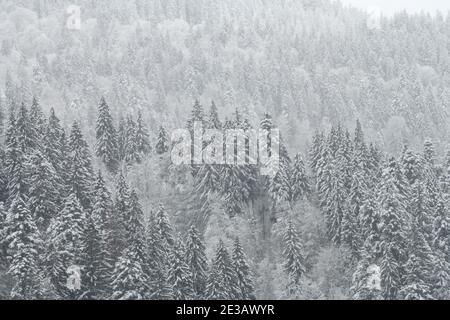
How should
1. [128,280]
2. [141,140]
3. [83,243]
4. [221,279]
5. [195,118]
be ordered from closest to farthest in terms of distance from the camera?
[128,280]
[83,243]
[221,279]
[195,118]
[141,140]

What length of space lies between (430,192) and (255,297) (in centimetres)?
2369

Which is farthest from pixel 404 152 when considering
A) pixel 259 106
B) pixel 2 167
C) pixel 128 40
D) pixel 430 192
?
pixel 128 40

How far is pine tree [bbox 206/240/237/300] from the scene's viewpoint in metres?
60.2

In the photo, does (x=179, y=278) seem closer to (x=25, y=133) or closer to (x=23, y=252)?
(x=23, y=252)

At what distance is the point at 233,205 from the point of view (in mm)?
78000

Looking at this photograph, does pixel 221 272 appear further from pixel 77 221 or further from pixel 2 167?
pixel 2 167

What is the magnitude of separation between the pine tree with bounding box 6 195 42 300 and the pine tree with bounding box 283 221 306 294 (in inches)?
1113

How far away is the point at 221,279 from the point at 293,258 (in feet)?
39.2

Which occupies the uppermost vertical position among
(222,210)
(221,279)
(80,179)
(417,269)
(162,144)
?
(162,144)

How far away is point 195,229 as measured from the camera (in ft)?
225

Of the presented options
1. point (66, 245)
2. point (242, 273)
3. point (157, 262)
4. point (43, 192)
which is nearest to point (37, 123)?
point (43, 192)

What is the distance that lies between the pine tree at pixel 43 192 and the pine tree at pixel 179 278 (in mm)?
16596

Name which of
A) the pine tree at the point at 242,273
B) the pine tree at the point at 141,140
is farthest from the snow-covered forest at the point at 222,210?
the pine tree at the point at 141,140

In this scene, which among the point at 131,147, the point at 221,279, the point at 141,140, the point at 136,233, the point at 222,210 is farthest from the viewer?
the point at 141,140
